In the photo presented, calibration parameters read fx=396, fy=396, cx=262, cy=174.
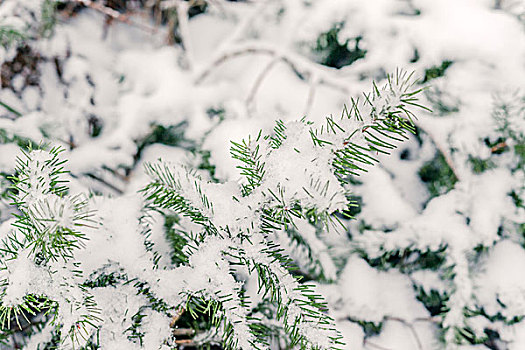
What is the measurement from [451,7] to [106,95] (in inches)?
33.9

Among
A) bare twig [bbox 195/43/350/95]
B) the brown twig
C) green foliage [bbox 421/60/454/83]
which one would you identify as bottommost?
the brown twig

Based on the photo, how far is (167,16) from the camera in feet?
4.02

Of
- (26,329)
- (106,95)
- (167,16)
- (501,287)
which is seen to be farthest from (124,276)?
(167,16)

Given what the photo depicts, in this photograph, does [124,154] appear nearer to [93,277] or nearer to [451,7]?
[93,277]

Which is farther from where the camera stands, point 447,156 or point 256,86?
point 256,86

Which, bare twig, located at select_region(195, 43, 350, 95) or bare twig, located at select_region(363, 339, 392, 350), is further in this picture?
bare twig, located at select_region(195, 43, 350, 95)

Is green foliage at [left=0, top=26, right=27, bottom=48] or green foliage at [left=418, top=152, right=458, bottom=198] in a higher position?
green foliage at [left=0, top=26, right=27, bottom=48]

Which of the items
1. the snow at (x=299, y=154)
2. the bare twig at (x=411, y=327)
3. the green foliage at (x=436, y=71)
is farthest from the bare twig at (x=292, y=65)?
the bare twig at (x=411, y=327)

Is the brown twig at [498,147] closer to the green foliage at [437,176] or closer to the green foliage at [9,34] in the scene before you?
the green foliage at [437,176]

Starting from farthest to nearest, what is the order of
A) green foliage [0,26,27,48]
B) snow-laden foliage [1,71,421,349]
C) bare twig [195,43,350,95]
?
bare twig [195,43,350,95]
green foliage [0,26,27,48]
snow-laden foliage [1,71,421,349]

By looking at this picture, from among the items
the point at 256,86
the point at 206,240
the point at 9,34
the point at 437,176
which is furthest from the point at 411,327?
the point at 9,34

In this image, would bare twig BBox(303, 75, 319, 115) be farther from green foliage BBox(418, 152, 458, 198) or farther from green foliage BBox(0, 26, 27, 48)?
green foliage BBox(0, 26, 27, 48)

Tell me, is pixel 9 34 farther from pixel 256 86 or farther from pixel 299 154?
pixel 299 154

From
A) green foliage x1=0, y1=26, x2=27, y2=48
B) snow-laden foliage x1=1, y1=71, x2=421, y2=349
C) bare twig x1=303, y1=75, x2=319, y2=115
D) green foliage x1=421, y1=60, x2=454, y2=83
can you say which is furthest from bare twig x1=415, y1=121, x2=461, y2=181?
green foliage x1=0, y1=26, x2=27, y2=48
